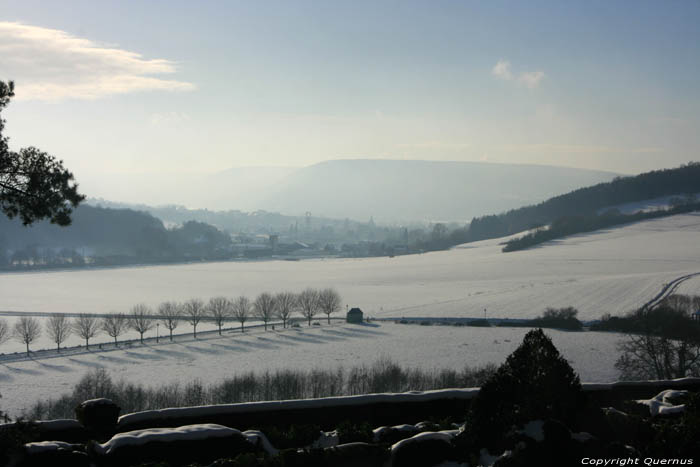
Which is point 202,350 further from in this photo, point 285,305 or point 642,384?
point 642,384

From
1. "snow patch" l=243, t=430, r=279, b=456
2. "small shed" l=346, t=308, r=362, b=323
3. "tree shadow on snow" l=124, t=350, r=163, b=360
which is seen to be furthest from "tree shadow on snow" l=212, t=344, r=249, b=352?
"snow patch" l=243, t=430, r=279, b=456

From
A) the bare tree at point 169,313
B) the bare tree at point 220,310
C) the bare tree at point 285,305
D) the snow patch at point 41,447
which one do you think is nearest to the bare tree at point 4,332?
the bare tree at point 169,313

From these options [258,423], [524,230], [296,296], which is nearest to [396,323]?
[296,296]

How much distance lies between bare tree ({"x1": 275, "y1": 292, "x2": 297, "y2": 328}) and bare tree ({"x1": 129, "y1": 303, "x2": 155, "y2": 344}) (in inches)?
465

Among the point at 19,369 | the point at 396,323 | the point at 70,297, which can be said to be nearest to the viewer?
the point at 19,369

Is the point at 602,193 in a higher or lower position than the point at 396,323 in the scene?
higher

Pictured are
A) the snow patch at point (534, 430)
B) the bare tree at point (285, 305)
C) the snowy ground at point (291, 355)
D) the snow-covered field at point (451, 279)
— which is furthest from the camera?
the snow-covered field at point (451, 279)

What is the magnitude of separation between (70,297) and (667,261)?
78.6 m

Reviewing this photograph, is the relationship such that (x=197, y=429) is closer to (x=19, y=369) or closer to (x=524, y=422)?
(x=524, y=422)

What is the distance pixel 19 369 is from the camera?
123ft

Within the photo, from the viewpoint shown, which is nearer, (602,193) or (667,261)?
(667,261)

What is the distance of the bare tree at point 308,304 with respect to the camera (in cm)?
5742

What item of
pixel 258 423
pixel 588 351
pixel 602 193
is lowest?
pixel 588 351

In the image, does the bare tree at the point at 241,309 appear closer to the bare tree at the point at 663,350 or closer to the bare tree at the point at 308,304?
the bare tree at the point at 308,304
